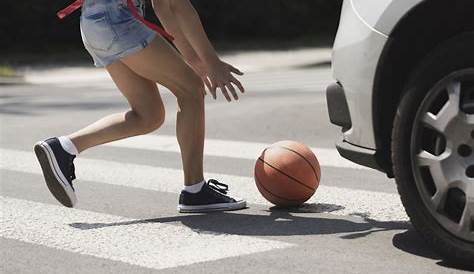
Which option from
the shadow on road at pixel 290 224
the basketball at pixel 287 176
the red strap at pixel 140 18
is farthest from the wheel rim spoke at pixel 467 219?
the red strap at pixel 140 18

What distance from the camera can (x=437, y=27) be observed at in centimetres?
448

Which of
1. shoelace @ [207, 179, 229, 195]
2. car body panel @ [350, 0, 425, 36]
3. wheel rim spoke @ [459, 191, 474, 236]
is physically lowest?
shoelace @ [207, 179, 229, 195]

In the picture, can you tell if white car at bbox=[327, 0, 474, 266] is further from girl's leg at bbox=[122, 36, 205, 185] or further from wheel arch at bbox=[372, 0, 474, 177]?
girl's leg at bbox=[122, 36, 205, 185]

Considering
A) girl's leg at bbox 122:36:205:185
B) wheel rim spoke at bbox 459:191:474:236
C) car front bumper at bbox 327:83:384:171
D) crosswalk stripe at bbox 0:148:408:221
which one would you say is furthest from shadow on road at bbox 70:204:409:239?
wheel rim spoke at bbox 459:191:474:236

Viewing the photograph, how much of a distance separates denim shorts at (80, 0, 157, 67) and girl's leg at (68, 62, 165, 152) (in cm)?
21

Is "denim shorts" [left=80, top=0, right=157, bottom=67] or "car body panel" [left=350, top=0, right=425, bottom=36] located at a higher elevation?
"car body panel" [left=350, top=0, right=425, bottom=36]

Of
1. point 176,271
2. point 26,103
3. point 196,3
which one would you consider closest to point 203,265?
point 176,271

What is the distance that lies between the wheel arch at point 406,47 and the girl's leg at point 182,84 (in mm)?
1401

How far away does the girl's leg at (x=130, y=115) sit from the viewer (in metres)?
5.84

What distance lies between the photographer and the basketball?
227 inches

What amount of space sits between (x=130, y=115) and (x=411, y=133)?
1.99 m

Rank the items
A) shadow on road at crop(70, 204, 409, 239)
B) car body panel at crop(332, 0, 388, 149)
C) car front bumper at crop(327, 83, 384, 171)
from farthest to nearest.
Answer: shadow on road at crop(70, 204, 409, 239)
car front bumper at crop(327, 83, 384, 171)
car body panel at crop(332, 0, 388, 149)

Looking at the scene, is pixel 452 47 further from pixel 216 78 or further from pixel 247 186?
pixel 247 186

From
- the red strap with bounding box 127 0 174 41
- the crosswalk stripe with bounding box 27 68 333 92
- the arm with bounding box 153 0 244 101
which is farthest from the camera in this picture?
the crosswalk stripe with bounding box 27 68 333 92
